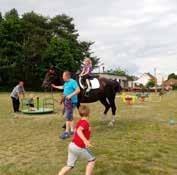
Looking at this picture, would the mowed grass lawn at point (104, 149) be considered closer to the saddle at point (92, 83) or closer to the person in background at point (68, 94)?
the person in background at point (68, 94)

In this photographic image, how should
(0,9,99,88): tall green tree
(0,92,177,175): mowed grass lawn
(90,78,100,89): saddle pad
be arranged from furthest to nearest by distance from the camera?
(0,9,99,88): tall green tree, (90,78,100,89): saddle pad, (0,92,177,175): mowed grass lawn

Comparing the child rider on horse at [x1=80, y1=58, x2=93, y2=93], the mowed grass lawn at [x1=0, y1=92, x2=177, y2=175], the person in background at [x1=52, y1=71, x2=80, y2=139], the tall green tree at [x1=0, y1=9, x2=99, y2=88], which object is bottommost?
the mowed grass lawn at [x1=0, y1=92, x2=177, y2=175]

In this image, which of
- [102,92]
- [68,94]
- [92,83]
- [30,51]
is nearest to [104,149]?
[68,94]

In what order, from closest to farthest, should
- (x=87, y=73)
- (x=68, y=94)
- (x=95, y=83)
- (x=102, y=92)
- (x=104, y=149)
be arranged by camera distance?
(x=104, y=149), (x=68, y=94), (x=87, y=73), (x=95, y=83), (x=102, y=92)

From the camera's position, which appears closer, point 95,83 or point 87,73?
point 87,73

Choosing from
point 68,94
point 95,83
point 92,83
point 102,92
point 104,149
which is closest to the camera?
point 104,149

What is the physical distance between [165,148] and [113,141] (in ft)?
5.62

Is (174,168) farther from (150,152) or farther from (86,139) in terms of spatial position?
(86,139)

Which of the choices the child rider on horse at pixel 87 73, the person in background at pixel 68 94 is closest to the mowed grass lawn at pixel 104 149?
the person in background at pixel 68 94

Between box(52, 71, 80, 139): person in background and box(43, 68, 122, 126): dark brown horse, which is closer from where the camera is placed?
box(52, 71, 80, 139): person in background

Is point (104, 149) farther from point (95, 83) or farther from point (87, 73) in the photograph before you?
point (95, 83)

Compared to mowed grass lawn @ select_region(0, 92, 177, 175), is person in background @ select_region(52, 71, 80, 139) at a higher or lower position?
higher

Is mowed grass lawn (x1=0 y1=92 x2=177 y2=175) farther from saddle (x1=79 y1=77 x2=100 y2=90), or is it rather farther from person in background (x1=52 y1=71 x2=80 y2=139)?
saddle (x1=79 y1=77 x2=100 y2=90)

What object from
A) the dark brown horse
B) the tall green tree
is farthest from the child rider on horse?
the tall green tree
